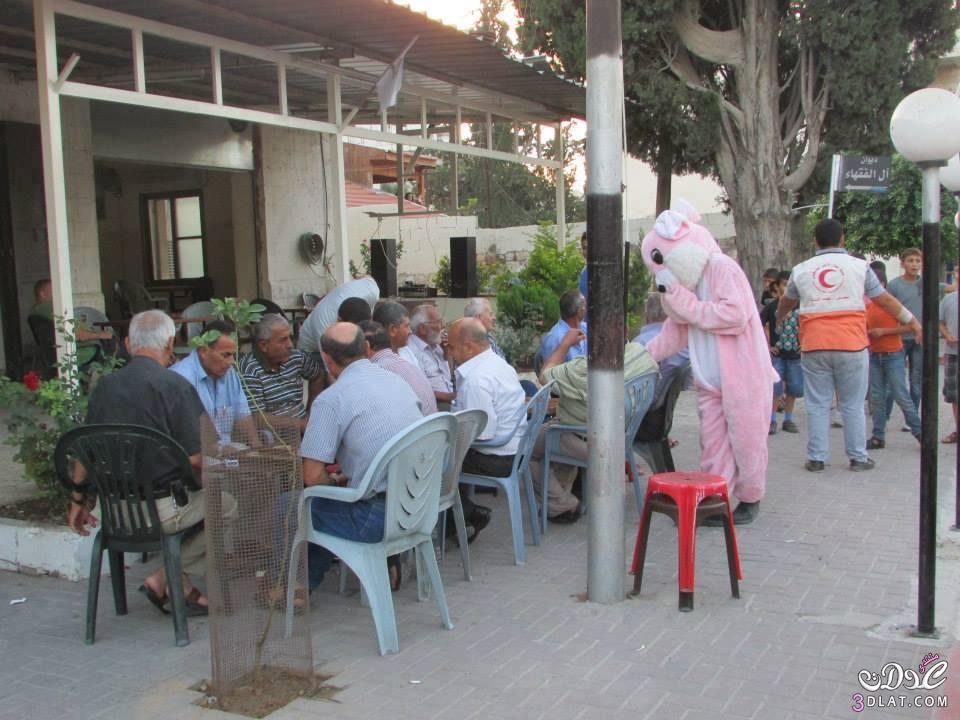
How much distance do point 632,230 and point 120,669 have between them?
18710mm

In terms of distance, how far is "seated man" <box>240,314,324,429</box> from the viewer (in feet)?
17.9

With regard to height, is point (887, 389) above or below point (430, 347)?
below

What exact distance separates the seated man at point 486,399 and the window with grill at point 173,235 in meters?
10.1

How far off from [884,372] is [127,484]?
6.12 metres

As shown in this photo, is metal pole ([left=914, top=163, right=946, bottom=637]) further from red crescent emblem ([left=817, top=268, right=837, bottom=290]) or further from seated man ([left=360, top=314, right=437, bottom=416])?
red crescent emblem ([left=817, top=268, right=837, bottom=290])

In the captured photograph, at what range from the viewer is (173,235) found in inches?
582

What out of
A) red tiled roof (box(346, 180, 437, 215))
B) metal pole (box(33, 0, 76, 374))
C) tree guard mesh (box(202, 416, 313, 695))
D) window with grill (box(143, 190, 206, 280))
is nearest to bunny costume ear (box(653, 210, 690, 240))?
tree guard mesh (box(202, 416, 313, 695))

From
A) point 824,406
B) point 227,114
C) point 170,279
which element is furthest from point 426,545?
point 170,279

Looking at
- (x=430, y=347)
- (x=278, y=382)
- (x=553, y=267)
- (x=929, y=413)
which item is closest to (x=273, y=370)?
(x=278, y=382)

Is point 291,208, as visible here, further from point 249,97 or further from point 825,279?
point 825,279

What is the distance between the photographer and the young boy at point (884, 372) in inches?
298

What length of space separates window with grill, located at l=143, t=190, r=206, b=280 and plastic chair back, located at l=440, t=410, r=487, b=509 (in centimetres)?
1082

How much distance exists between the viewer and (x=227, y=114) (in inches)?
305

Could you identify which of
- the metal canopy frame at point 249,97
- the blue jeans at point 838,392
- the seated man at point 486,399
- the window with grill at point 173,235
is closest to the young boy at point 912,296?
the blue jeans at point 838,392
